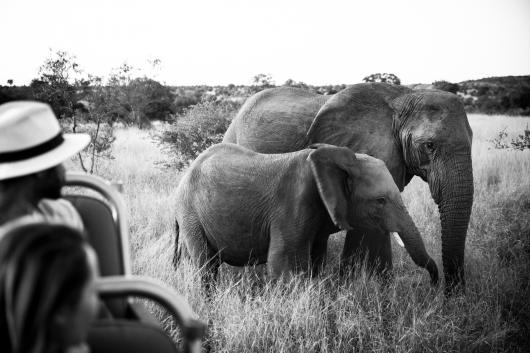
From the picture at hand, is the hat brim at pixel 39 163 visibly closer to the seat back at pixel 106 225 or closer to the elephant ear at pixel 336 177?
the seat back at pixel 106 225

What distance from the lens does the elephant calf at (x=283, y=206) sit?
4.39m

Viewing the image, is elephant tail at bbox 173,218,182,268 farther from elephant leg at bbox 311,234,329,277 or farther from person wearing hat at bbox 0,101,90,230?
person wearing hat at bbox 0,101,90,230

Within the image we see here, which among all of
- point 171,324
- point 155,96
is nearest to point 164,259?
point 171,324

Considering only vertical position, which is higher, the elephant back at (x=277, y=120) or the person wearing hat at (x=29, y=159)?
the person wearing hat at (x=29, y=159)

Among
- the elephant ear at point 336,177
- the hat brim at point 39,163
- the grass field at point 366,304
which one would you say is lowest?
Answer: the grass field at point 366,304

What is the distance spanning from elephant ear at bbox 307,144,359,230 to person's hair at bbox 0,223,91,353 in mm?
3246

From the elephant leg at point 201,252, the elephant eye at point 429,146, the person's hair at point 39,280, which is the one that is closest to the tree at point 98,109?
the elephant leg at point 201,252

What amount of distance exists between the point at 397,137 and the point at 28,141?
4483mm

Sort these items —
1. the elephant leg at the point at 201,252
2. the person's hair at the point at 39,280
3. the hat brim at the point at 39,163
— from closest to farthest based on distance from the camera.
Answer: the person's hair at the point at 39,280 < the hat brim at the point at 39,163 < the elephant leg at the point at 201,252

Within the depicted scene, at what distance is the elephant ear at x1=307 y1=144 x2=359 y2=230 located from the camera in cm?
435

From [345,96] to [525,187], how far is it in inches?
180

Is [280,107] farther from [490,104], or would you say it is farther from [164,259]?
[490,104]

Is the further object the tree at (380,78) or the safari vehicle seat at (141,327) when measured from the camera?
the tree at (380,78)

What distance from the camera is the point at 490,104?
113ft
